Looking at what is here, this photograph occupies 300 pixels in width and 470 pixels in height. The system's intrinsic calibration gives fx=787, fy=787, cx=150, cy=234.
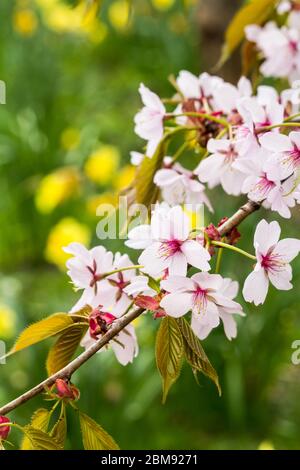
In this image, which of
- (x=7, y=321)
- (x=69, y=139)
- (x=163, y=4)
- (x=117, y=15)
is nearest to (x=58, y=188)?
(x=69, y=139)

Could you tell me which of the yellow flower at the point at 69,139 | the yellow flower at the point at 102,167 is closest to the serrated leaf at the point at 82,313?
the yellow flower at the point at 102,167

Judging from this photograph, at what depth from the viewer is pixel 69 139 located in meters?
3.47

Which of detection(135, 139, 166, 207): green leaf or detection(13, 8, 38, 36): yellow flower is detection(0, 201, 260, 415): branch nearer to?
detection(135, 139, 166, 207): green leaf

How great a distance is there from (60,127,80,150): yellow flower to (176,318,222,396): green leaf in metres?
2.83

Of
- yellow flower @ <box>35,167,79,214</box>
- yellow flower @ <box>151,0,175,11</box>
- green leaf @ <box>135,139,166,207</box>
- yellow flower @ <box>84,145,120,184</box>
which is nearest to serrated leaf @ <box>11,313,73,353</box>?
green leaf @ <box>135,139,166,207</box>

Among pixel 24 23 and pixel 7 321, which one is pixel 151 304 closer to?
pixel 7 321

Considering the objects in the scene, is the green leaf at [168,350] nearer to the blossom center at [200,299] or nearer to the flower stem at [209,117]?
the blossom center at [200,299]

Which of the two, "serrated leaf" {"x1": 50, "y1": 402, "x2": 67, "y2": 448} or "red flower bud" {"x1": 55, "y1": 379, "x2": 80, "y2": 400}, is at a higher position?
"red flower bud" {"x1": 55, "y1": 379, "x2": 80, "y2": 400}

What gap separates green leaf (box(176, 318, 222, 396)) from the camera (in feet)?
2.15

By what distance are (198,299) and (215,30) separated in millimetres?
2435

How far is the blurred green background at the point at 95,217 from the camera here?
6.72ft
